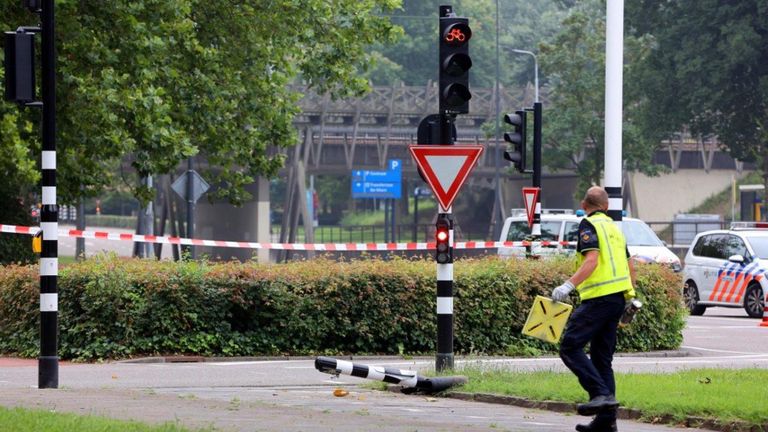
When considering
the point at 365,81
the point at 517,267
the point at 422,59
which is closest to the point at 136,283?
the point at 517,267

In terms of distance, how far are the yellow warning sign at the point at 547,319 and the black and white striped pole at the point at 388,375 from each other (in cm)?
162

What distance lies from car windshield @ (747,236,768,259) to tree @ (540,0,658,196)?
34.5 meters

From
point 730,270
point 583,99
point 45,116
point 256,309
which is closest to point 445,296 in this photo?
point 45,116

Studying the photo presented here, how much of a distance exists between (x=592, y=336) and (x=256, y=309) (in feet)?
27.7

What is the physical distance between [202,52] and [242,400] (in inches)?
545

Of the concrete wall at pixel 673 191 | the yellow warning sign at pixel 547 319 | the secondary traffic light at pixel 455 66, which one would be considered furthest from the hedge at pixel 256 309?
the concrete wall at pixel 673 191

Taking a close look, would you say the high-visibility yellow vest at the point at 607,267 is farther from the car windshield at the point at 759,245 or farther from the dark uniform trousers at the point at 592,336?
the car windshield at the point at 759,245

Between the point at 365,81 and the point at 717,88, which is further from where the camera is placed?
the point at 717,88

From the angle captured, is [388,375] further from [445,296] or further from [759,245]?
[759,245]

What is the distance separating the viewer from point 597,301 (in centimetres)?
1140

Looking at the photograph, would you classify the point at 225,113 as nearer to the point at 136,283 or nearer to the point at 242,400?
the point at 136,283

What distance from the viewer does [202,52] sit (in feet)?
85.8

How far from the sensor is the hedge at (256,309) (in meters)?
18.8

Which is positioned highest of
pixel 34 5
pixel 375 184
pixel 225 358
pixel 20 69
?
pixel 34 5
